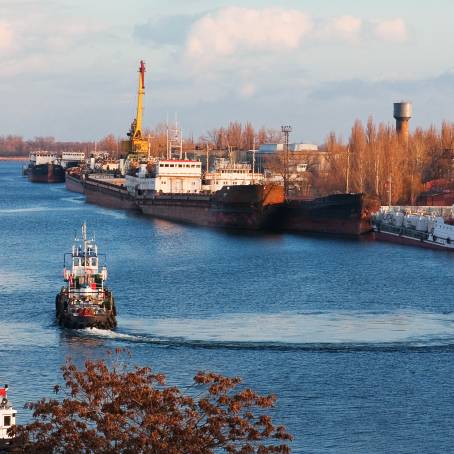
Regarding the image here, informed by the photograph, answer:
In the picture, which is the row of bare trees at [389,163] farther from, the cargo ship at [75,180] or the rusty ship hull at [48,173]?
the rusty ship hull at [48,173]

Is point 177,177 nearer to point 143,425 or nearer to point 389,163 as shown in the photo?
point 389,163

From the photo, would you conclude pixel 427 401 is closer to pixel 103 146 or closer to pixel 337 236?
pixel 337 236

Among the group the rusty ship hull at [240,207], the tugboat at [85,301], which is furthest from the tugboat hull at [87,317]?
the rusty ship hull at [240,207]

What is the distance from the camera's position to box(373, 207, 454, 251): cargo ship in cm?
5262

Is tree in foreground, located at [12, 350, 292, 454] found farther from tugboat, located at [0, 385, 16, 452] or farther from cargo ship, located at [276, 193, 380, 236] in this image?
cargo ship, located at [276, 193, 380, 236]

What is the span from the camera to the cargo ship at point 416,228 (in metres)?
52.6

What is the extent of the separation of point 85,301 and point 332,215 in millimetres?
29148

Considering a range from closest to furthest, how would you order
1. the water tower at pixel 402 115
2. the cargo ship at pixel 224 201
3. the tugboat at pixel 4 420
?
1. the tugboat at pixel 4 420
2. the cargo ship at pixel 224 201
3. the water tower at pixel 402 115

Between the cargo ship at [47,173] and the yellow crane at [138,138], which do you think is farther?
the cargo ship at [47,173]

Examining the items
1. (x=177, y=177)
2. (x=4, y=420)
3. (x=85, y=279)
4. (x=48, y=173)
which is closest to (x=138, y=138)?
(x=177, y=177)

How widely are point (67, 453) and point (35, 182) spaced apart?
11228cm

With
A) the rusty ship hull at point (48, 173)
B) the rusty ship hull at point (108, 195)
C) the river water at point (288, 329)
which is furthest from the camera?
the rusty ship hull at point (48, 173)

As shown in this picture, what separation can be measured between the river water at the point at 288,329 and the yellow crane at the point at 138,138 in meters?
40.2

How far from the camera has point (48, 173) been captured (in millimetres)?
124375
